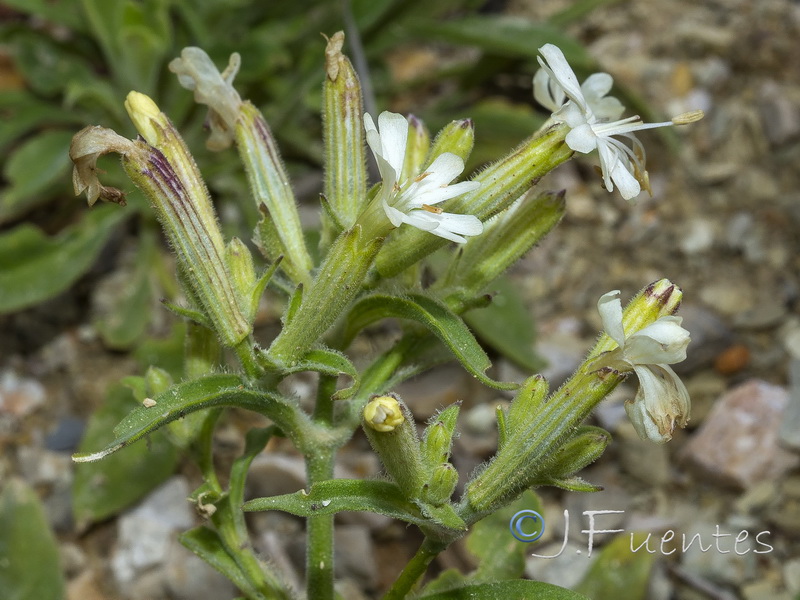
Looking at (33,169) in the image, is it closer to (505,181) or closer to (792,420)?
(505,181)

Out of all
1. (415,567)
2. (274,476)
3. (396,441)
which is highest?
(396,441)

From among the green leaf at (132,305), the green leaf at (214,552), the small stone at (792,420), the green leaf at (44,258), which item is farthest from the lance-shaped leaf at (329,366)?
the green leaf at (44,258)

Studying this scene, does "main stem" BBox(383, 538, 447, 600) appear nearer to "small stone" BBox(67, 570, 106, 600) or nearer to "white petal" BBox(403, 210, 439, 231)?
"white petal" BBox(403, 210, 439, 231)

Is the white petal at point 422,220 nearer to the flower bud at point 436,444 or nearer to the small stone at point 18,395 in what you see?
the flower bud at point 436,444

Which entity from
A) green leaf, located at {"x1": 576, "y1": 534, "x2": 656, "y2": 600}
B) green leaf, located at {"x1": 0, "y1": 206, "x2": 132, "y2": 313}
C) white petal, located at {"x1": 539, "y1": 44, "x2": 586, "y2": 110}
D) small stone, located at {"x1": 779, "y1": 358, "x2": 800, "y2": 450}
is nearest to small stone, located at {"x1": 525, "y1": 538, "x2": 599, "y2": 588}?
green leaf, located at {"x1": 576, "y1": 534, "x2": 656, "y2": 600}

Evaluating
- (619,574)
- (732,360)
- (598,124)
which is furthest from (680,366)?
(598,124)

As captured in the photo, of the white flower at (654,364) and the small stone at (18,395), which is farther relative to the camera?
the small stone at (18,395)

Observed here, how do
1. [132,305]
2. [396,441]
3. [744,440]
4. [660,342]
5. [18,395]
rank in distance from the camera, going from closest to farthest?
[660,342]
[396,441]
[744,440]
[18,395]
[132,305]
